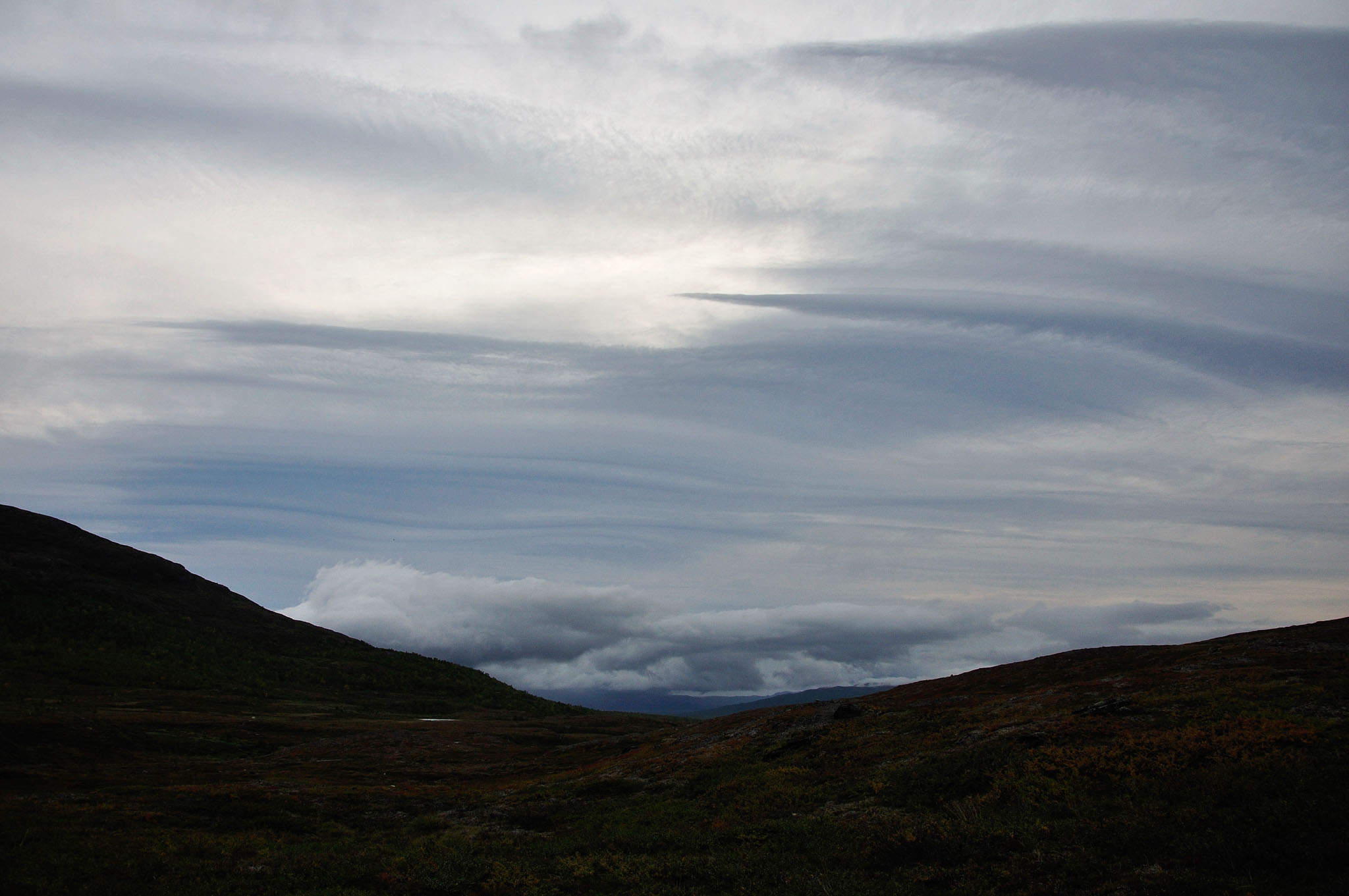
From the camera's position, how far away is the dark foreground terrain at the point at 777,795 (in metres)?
23.3

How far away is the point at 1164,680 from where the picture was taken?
4919cm

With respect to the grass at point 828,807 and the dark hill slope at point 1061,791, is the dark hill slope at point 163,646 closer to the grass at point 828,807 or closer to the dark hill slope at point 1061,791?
the grass at point 828,807

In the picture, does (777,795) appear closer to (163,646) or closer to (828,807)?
(828,807)

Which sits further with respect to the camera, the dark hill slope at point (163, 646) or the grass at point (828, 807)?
the dark hill slope at point (163, 646)

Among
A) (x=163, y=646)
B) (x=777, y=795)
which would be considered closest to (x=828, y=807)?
(x=777, y=795)

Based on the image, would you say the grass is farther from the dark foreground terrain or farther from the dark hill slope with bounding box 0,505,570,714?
the dark hill slope with bounding box 0,505,570,714

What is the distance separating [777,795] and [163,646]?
5190 inches

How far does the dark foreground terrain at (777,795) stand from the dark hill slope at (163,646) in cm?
1937

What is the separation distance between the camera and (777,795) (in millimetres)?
38906

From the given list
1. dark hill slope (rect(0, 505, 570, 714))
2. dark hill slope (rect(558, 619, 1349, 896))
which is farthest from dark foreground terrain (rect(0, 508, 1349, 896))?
dark hill slope (rect(0, 505, 570, 714))

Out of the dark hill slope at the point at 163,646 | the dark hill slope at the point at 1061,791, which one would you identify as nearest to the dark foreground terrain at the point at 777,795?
the dark hill slope at the point at 1061,791

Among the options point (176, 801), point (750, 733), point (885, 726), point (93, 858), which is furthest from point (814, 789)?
point (176, 801)

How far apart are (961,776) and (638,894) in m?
17.2

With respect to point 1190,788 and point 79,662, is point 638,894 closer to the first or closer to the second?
point 1190,788
